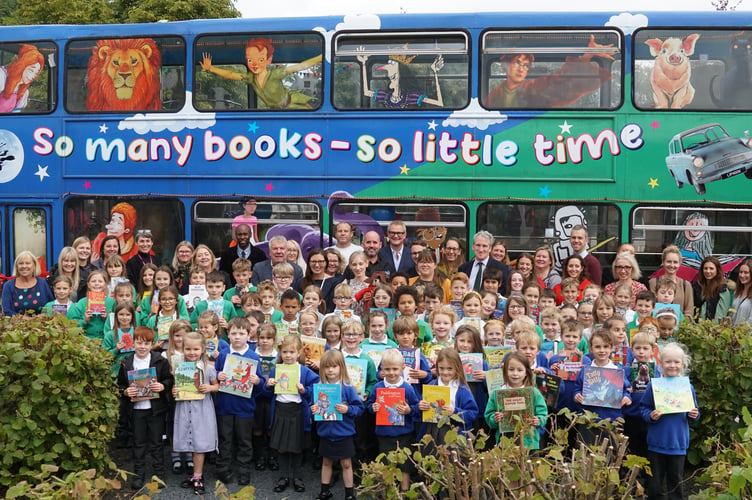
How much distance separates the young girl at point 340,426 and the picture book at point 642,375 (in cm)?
A: 227

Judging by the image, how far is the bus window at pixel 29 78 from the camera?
1038 centimetres

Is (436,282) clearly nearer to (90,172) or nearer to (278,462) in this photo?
(278,462)

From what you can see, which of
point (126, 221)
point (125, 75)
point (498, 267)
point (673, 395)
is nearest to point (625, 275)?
point (498, 267)

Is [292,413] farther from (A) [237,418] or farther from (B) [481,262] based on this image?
(B) [481,262]

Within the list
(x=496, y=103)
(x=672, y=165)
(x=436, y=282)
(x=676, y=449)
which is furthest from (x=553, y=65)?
(x=676, y=449)

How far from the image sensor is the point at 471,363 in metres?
6.59

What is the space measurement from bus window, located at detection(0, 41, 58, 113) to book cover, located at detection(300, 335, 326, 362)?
5.67 m

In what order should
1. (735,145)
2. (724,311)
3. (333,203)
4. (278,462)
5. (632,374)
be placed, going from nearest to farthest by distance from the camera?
(632,374)
(278,462)
(724,311)
(735,145)
(333,203)

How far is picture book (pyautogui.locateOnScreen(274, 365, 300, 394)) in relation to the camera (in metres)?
6.57

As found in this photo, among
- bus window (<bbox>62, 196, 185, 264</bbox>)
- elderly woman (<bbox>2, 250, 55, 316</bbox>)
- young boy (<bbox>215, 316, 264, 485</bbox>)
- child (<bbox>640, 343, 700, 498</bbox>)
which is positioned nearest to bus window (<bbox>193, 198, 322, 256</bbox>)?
bus window (<bbox>62, 196, 185, 264</bbox>)

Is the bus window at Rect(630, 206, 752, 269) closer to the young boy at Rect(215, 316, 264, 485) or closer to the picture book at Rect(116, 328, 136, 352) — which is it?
the young boy at Rect(215, 316, 264, 485)

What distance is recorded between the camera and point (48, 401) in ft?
18.9

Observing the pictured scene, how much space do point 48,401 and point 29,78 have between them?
6214mm

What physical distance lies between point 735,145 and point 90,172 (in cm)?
807
